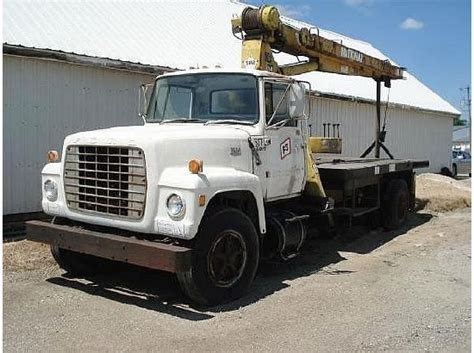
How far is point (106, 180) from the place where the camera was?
19.4 ft

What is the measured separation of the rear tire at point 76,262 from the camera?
22.3 feet

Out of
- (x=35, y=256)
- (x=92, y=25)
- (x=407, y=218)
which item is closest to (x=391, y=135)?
(x=407, y=218)

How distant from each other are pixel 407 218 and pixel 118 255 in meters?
7.72

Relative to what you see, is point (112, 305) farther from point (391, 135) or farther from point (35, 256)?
point (391, 135)

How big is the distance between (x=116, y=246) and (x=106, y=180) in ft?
2.43

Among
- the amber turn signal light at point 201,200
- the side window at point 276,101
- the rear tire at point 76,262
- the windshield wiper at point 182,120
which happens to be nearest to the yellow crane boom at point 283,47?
the side window at point 276,101

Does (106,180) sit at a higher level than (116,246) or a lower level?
higher

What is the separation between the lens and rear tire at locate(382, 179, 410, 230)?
34.7 ft

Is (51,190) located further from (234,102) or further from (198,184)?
(234,102)

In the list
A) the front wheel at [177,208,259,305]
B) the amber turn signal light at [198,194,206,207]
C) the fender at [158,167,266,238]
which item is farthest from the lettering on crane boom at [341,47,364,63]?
the amber turn signal light at [198,194,206,207]

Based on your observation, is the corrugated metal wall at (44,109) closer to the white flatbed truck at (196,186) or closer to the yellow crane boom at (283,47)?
the white flatbed truck at (196,186)

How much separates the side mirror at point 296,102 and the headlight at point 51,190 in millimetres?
3074

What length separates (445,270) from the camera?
7578 millimetres

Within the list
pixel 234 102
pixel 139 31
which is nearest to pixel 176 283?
pixel 234 102
